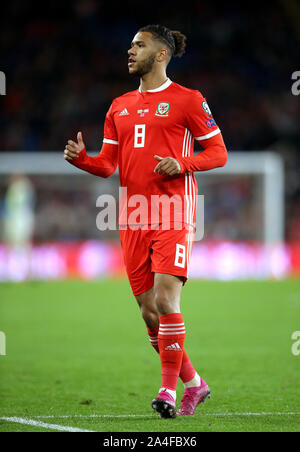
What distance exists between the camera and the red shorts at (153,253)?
15.1ft

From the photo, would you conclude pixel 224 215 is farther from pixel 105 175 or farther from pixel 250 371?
pixel 105 175

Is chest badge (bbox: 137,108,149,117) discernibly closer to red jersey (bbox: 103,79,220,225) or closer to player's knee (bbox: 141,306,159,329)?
red jersey (bbox: 103,79,220,225)

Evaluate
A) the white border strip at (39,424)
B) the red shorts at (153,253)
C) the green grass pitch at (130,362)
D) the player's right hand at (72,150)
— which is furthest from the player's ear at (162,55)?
the white border strip at (39,424)

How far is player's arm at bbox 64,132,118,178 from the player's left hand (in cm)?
66

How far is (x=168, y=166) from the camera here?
14.6 ft

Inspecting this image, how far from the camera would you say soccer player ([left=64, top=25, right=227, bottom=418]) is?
180 inches

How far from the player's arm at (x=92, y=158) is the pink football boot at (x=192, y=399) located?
1503 mm

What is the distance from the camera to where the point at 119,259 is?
60.2 feet

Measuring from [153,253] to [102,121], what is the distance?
17.3 metres

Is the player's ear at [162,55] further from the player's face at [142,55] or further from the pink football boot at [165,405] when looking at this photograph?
the pink football boot at [165,405]

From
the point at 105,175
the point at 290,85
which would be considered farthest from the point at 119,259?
the point at 105,175

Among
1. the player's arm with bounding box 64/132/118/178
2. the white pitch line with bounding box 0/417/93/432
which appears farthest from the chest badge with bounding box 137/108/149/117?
the white pitch line with bounding box 0/417/93/432

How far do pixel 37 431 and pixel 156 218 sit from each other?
1443mm

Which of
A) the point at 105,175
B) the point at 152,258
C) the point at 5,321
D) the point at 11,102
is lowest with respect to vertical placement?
the point at 5,321
